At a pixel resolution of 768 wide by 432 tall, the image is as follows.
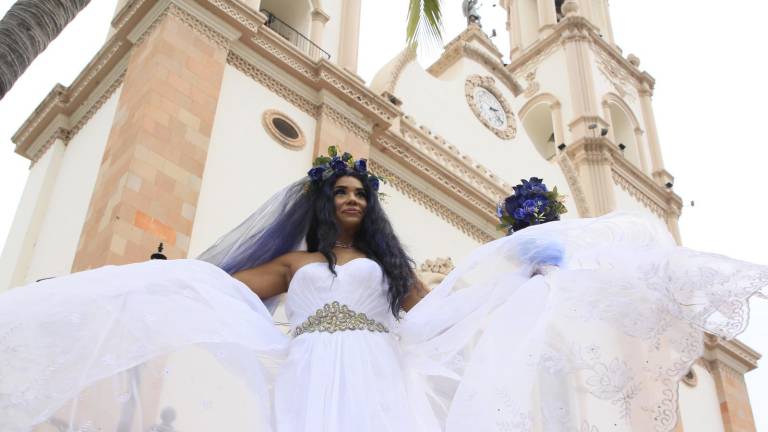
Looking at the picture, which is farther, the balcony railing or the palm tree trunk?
the balcony railing

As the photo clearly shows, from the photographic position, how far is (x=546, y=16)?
22.2 m

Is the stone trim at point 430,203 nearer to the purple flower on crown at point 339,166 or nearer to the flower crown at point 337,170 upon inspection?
the flower crown at point 337,170

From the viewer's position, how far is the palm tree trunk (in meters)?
5.26

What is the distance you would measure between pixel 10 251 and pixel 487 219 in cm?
678

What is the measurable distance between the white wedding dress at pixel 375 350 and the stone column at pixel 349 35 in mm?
9136

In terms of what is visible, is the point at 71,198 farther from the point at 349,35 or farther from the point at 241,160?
the point at 349,35

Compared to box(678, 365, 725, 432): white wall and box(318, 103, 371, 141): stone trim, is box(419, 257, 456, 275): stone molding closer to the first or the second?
box(318, 103, 371, 141): stone trim

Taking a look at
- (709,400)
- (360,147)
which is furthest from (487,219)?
(709,400)

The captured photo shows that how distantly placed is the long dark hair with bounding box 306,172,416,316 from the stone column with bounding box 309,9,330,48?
852cm

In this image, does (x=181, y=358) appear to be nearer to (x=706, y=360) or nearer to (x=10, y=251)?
(x=10, y=251)

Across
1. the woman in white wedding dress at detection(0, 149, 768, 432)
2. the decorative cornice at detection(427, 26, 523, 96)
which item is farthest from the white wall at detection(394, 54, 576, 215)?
the woman in white wedding dress at detection(0, 149, 768, 432)

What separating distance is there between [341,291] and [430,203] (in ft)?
28.7

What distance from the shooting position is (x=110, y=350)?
3.17m

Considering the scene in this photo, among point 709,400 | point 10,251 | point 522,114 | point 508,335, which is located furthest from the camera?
point 522,114
